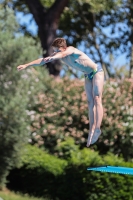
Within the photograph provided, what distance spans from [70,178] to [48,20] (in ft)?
25.6

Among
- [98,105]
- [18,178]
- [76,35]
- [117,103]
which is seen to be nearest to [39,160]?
[18,178]

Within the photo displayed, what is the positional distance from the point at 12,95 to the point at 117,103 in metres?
3.62

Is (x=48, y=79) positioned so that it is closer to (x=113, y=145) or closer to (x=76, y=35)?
(x=113, y=145)

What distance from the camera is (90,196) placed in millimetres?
12703

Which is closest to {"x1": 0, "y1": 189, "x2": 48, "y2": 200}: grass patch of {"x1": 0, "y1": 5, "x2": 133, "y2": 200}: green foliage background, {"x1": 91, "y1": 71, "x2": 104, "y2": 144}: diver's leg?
{"x1": 0, "y1": 5, "x2": 133, "y2": 200}: green foliage background

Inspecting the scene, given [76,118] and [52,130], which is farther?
[76,118]

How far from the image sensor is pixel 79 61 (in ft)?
19.3

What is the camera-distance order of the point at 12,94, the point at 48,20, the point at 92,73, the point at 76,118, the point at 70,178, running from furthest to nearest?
the point at 48,20 < the point at 76,118 < the point at 12,94 < the point at 70,178 < the point at 92,73

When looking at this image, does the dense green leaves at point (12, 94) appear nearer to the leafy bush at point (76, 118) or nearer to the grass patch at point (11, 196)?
the grass patch at point (11, 196)

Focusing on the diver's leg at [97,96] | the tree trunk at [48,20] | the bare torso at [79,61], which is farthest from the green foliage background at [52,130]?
the bare torso at [79,61]

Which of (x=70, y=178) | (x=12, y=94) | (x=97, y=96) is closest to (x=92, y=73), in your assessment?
(x=97, y=96)

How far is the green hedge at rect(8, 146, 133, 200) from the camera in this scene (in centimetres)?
1250

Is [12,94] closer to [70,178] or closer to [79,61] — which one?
[70,178]

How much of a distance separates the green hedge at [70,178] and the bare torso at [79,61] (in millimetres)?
6434
